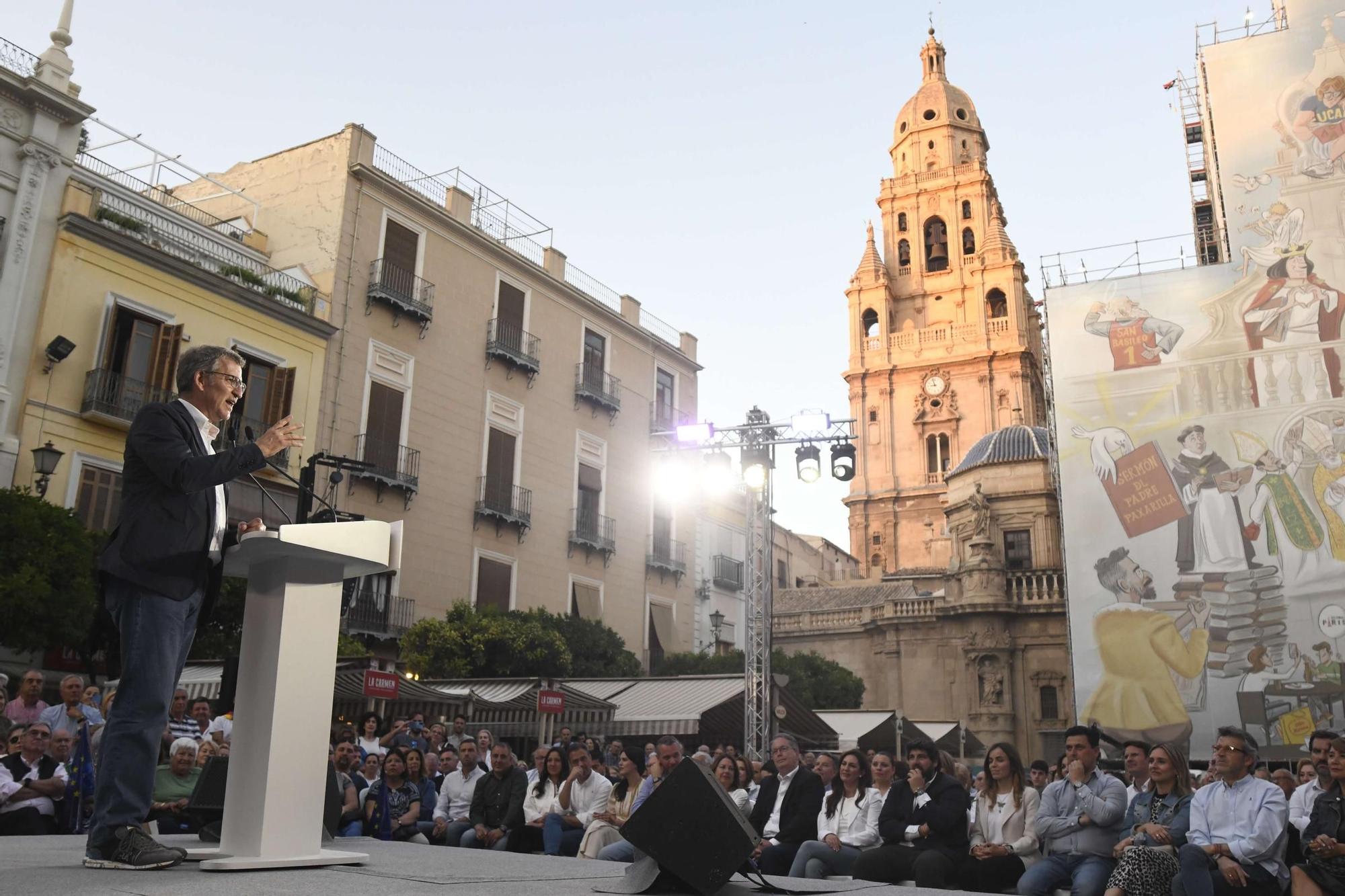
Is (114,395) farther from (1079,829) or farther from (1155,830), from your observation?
(1155,830)

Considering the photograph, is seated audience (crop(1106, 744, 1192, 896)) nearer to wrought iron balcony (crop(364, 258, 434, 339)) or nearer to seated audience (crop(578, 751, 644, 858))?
seated audience (crop(578, 751, 644, 858))

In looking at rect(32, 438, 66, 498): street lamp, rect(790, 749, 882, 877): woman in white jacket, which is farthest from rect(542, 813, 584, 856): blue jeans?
rect(32, 438, 66, 498): street lamp

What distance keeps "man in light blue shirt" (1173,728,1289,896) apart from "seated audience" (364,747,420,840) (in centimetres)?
613

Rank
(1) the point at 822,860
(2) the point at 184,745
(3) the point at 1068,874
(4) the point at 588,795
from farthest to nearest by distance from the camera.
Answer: (4) the point at 588,795, (1) the point at 822,860, (2) the point at 184,745, (3) the point at 1068,874

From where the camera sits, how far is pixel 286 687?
3502mm

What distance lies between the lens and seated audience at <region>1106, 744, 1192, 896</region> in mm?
5711

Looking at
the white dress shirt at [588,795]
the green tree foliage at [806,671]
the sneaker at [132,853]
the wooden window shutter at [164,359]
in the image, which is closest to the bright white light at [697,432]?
the green tree foliage at [806,671]

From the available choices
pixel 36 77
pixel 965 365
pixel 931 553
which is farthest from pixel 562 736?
pixel 965 365

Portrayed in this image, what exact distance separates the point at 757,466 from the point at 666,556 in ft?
33.5

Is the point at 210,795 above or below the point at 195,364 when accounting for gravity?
below

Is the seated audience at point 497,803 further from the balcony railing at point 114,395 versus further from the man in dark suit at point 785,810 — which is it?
the balcony railing at point 114,395

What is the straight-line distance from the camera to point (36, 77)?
53.6 ft

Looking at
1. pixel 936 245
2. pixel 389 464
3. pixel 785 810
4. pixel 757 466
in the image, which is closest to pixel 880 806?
pixel 785 810

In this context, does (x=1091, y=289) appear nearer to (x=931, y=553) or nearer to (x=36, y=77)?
(x=36, y=77)
